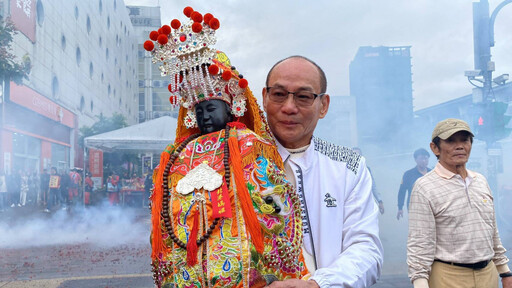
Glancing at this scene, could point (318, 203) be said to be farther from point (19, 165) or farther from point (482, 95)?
point (19, 165)

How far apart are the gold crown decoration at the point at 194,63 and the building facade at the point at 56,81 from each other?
1109cm

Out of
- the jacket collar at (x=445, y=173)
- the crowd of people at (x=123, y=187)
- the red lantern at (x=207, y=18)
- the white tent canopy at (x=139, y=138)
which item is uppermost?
the white tent canopy at (x=139, y=138)

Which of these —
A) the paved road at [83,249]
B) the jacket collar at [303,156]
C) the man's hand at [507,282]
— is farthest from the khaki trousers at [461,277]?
the paved road at [83,249]

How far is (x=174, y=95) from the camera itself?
2.14 meters

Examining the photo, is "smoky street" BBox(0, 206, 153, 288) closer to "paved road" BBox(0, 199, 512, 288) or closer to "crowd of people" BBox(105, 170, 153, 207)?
"paved road" BBox(0, 199, 512, 288)

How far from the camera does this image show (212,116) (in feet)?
6.81

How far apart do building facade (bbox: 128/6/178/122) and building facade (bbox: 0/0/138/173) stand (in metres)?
12.7

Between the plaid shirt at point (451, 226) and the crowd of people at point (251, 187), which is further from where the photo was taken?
the plaid shirt at point (451, 226)

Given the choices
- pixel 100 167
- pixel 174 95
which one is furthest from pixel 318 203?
pixel 100 167

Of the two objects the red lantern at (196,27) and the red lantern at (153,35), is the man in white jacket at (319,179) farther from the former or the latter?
the red lantern at (153,35)

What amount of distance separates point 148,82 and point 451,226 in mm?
36635

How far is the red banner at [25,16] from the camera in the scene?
38.8 ft

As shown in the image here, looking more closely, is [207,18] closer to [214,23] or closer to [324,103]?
[214,23]

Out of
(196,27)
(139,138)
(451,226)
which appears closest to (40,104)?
(139,138)
